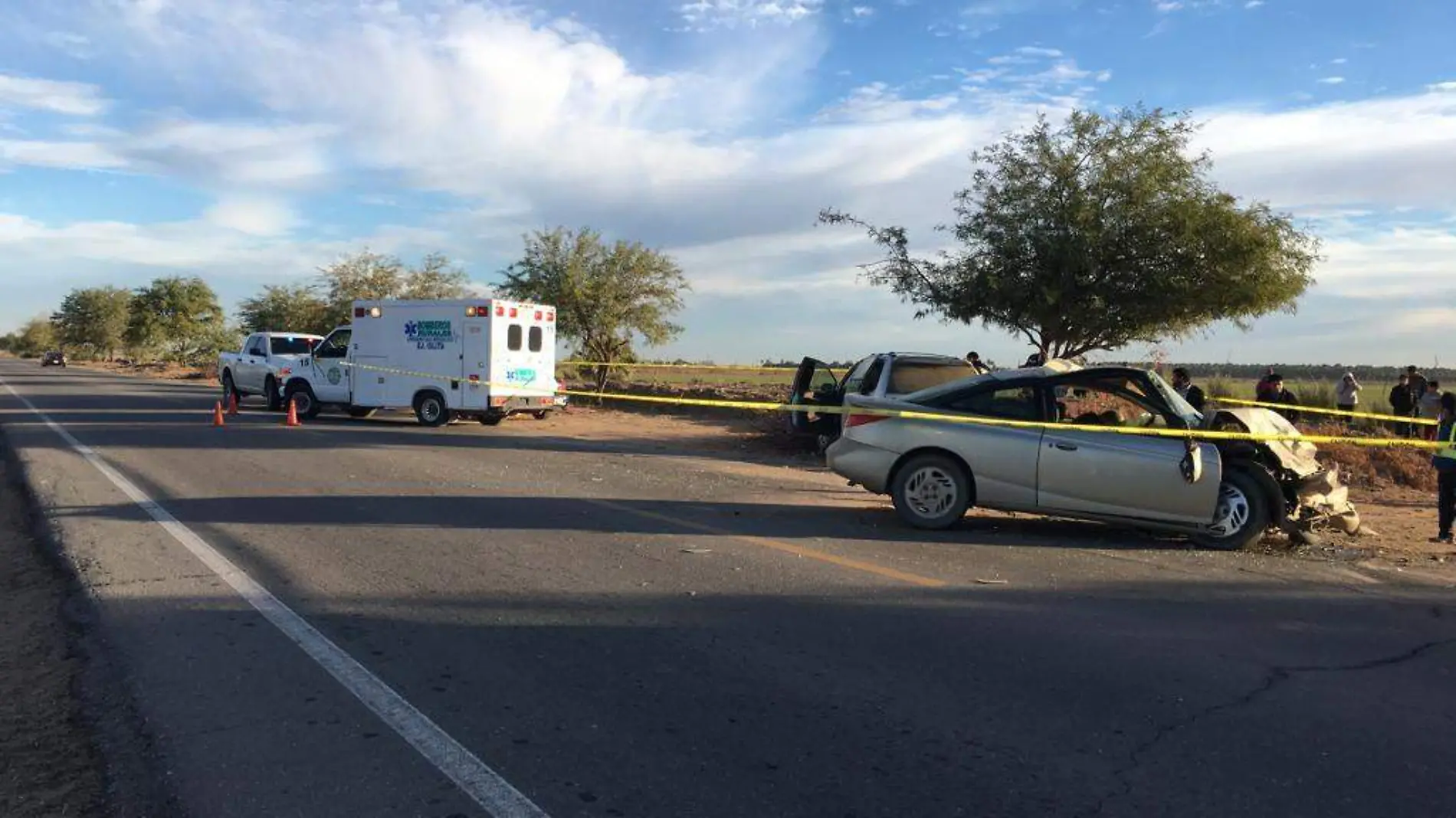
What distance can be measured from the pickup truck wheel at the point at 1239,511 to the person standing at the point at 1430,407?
A: 321 inches

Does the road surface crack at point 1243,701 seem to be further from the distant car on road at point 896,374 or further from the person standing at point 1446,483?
the distant car on road at point 896,374

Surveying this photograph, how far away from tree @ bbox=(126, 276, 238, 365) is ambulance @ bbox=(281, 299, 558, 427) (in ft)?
174

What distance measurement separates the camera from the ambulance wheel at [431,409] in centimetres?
2175

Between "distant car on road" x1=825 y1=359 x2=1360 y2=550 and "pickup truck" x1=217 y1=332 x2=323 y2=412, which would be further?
"pickup truck" x1=217 y1=332 x2=323 y2=412

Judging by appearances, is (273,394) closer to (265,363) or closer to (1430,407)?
(265,363)

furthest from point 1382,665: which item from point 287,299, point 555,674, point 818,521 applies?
point 287,299

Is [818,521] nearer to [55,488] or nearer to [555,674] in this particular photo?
[555,674]

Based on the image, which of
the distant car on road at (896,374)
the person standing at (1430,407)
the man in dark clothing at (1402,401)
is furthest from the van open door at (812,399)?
the man in dark clothing at (1402,401)

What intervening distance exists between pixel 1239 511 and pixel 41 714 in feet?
28.4

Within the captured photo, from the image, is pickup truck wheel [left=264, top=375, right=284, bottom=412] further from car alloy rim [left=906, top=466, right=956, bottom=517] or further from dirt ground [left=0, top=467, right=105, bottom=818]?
car alloy rim [left=906, top=466, right=956, bottom=517]

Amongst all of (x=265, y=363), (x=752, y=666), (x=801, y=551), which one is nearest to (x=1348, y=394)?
(x=801, y=551)

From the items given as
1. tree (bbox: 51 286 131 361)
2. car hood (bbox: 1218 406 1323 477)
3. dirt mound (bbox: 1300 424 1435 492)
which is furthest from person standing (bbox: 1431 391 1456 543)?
tree (bbox: 51 286 131 361)

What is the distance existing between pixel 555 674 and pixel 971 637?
242 centimetres

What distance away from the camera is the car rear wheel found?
30.7 ft
